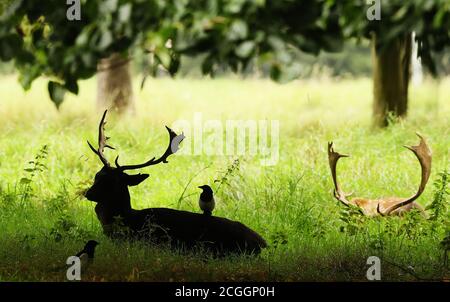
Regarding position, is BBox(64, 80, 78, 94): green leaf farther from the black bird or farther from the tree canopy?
the black bird

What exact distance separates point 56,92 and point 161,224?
385 cm

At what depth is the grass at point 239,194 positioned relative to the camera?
14.6 feet

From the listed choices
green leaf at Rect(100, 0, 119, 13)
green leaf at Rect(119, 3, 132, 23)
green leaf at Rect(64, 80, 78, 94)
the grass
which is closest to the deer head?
the grass

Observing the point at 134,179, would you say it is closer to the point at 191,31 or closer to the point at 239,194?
the point at 239,194

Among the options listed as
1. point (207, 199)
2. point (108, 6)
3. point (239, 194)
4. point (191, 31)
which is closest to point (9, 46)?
point (108, 6)

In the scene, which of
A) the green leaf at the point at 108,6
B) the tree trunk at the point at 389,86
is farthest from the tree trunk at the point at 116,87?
the tree trunk at the point at 389,86

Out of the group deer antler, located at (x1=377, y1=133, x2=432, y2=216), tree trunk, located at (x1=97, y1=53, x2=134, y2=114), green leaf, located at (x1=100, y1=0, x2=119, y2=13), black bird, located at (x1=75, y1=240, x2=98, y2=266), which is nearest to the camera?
black bird, located at (x1=75, y1=240, x2=98, y2=266)

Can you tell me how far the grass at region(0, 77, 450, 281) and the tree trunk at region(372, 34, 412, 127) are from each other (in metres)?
0.27

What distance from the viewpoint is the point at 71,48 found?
341 inches

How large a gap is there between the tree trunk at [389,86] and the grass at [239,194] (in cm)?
27

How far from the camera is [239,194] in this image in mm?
6262

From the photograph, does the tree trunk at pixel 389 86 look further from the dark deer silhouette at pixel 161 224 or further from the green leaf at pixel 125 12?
the dark deer silhouette at pixel 161 224

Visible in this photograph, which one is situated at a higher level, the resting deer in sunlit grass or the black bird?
the resting deer in sunlit grass

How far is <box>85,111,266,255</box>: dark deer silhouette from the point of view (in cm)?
462
